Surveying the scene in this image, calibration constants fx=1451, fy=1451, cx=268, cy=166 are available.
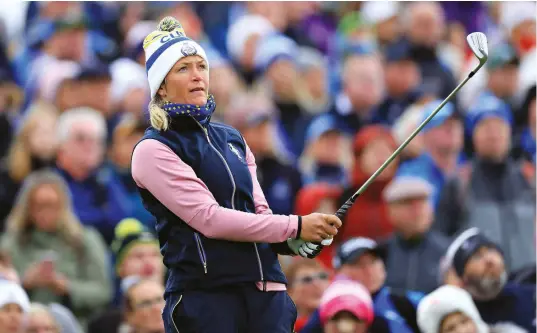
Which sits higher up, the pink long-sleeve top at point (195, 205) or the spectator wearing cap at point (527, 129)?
the pink long-sleeve top at point (195, 205)

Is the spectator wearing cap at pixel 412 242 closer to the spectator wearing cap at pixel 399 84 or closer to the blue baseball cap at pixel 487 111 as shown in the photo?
the blue baseball cap at pixel 487 111

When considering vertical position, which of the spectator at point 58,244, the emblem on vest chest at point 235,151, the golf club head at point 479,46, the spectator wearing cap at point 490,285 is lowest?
the spectator at point 58,244

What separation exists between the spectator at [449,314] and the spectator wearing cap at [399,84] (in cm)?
458

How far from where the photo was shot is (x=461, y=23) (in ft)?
52.5

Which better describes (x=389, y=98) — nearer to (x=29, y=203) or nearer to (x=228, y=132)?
(x=29, y=203)

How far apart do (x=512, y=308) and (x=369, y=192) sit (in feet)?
7.46

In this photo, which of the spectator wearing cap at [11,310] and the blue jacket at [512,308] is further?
the blue jacket at [512,308]

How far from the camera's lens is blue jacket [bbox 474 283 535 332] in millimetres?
9484

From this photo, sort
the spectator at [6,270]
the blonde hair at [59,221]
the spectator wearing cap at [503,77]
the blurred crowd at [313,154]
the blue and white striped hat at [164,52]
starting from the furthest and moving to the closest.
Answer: the spectator wearing cap at [503,77] → the blonde hair at [59,221] → the blurred crowd at [313,154] → the spectator at [6,270] → the blue and white striped hat at [164,52]

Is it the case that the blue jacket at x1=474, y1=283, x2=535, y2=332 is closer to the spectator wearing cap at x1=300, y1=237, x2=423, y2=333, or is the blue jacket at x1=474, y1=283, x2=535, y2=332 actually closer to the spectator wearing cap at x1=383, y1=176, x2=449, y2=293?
the spectator wearing cap at x1=300, y1=237, x2=423, y2=333

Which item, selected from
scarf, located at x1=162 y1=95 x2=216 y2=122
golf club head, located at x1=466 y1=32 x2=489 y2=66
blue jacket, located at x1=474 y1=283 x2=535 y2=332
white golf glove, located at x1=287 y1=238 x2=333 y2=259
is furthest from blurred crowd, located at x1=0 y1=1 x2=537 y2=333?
scarf, located at x1=162 y1=95 x2=216 y2=122

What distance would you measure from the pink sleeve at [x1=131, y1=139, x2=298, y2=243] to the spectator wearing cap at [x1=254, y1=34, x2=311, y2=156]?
710 centimetres

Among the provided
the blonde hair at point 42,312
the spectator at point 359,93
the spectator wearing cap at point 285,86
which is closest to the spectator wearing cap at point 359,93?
the spectator at point 359,93

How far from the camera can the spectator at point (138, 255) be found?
34.1 ft
